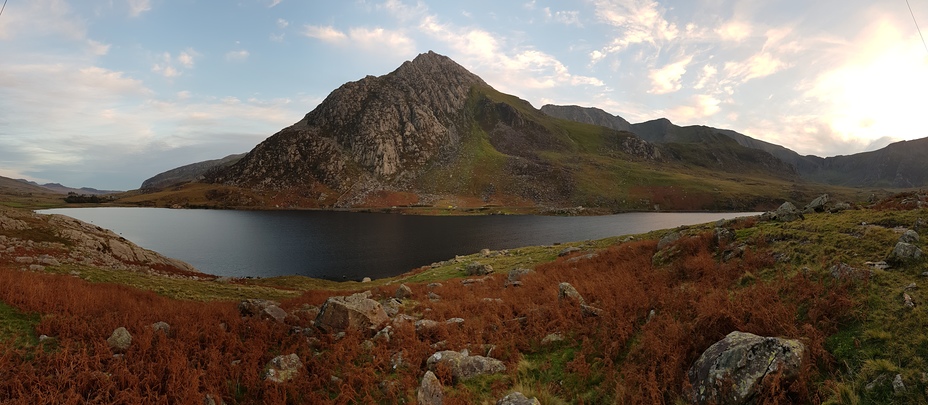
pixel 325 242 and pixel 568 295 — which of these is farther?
pixel 325 242

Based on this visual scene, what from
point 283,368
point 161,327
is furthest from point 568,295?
point 161,327

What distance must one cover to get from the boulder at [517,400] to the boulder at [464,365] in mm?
1816

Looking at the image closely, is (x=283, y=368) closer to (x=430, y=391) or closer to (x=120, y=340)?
(x=430, y=391)

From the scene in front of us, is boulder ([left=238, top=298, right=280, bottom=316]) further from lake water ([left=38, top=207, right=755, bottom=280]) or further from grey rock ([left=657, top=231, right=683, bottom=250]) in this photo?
lake water ([left=38, top=207, right=755, bottom=280])

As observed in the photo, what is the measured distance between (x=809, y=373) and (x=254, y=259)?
Result: 238 feet

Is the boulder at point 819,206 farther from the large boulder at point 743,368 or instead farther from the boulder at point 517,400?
the boulder at point 517,400

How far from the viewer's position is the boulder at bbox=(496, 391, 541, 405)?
854cm

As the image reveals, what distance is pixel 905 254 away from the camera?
36.3 feet

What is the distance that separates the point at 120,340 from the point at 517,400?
12.2 meters

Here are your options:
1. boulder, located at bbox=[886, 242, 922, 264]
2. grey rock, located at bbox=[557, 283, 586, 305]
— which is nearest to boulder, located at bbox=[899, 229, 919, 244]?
boulder, located at bbox=[886, 242, 922, 264]

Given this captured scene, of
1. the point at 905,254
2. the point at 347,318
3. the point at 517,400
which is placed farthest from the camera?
the point at 347,318

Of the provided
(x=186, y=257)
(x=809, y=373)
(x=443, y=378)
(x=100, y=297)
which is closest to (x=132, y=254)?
(x=186, y=257)

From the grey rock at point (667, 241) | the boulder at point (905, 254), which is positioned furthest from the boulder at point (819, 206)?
the boulder at point (905, 254)

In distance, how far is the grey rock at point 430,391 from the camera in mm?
9484
